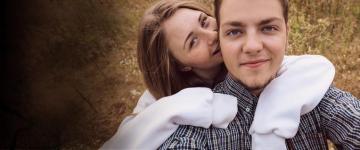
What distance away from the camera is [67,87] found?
0.62 metres

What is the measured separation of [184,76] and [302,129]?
0.90 ft

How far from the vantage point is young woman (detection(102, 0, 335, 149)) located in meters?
0.80

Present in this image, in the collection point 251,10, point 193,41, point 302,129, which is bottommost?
point 302,129

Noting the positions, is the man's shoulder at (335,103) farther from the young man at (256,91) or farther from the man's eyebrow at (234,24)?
the man's eyebrow at (234,24)

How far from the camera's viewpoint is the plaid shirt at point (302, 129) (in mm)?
807

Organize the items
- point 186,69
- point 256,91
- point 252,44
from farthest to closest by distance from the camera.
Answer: point 186,69, point 256,91, point 252,44

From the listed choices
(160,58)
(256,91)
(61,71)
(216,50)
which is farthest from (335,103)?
(61,71)

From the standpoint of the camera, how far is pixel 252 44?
76cm

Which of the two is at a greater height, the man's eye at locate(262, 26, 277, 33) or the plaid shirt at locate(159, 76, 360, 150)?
the man's eye at locate(262, 26, 277, 33)

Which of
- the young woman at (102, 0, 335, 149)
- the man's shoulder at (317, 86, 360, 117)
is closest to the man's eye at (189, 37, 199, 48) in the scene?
the young woman at (102, 0, 335, 149)

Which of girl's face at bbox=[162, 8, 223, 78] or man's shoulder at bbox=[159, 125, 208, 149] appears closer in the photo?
man's shoulder at bbox=[159, 125, 208, 149]

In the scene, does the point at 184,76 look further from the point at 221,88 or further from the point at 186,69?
the point at 221,88

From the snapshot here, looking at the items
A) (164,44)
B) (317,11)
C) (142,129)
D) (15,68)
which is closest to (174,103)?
(142,129)

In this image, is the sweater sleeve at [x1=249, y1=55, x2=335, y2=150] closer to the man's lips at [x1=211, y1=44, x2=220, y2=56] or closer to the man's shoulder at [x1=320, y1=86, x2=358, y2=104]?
the man's shoulder at [x1=320, y1=86, x2=358, y2=104]
